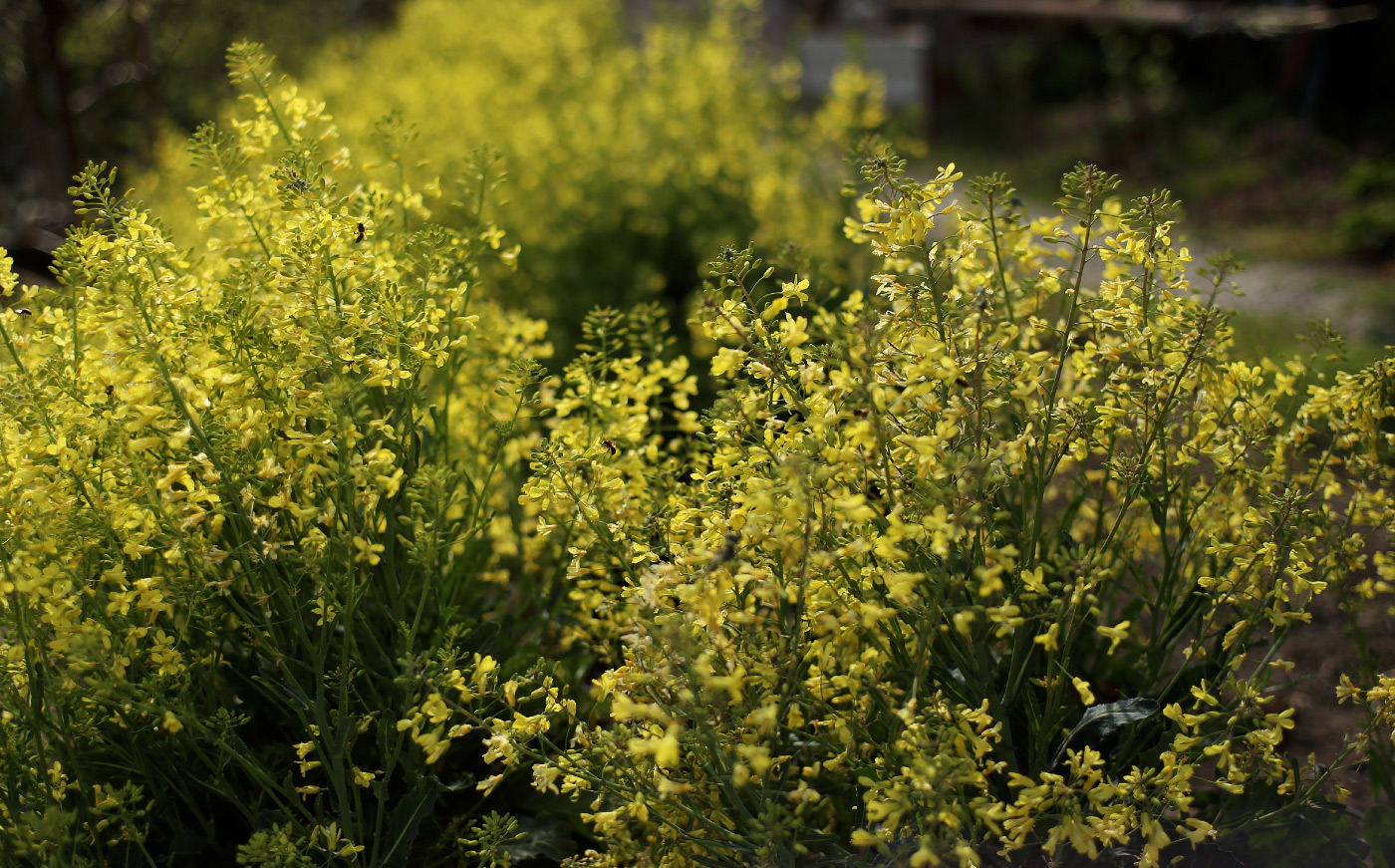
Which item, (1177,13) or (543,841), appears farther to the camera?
(1177,13)

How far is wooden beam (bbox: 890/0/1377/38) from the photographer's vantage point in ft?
19.1

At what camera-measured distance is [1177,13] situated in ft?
30.6

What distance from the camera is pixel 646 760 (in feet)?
5.04

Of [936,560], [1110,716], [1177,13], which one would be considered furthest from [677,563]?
[1177,13]

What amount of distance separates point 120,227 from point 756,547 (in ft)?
3.76

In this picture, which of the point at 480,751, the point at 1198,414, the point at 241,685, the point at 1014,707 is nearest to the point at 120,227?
the point at 241,685

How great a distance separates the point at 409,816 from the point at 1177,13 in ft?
32.6

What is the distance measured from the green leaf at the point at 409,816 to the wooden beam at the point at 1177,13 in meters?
5.20

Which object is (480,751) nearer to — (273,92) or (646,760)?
(646,760)

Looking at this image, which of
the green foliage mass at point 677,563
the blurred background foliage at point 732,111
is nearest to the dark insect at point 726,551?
the green foliage mass at point 677,563

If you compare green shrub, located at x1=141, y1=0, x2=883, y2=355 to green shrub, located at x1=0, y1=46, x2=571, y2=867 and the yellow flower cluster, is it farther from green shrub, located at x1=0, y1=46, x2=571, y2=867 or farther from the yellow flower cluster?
the yellow flower cluster

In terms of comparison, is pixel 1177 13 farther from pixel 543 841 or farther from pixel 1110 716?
pixel 543 841

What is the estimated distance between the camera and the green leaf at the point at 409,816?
5.61ft

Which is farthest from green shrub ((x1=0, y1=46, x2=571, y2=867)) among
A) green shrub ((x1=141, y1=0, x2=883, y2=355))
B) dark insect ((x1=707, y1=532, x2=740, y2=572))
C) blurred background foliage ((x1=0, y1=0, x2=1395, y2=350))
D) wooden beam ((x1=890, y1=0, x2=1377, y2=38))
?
wooden beam ((x1=890, y1=0, x2=1377, y2=38))
